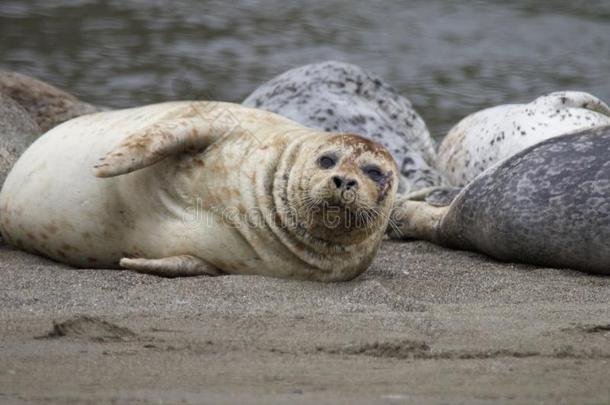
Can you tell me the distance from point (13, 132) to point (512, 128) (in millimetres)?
2759

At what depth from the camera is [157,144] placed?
4820 mm

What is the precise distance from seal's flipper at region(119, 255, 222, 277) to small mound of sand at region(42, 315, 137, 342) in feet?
2.99

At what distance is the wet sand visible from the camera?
3064mm

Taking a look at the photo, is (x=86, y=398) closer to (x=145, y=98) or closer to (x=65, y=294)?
(x=65, y=294)

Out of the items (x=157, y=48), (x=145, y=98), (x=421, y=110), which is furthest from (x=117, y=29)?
(x=421, y=110)

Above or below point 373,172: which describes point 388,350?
below

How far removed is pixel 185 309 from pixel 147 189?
969 mm

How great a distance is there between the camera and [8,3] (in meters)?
14.5

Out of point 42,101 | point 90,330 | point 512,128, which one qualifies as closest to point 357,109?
point 512,128

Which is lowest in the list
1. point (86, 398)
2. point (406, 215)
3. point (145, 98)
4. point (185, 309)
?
point (145, 98)

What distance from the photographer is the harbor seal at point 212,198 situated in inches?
185

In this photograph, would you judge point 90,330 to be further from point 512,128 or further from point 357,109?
point 512,128

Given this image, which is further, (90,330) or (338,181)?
(338,181)

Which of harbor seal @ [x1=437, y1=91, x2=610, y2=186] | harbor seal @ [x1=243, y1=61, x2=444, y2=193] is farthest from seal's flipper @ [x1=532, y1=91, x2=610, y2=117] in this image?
harbor seal @ [x1=243, y1=61, x2=444, y2=193]
